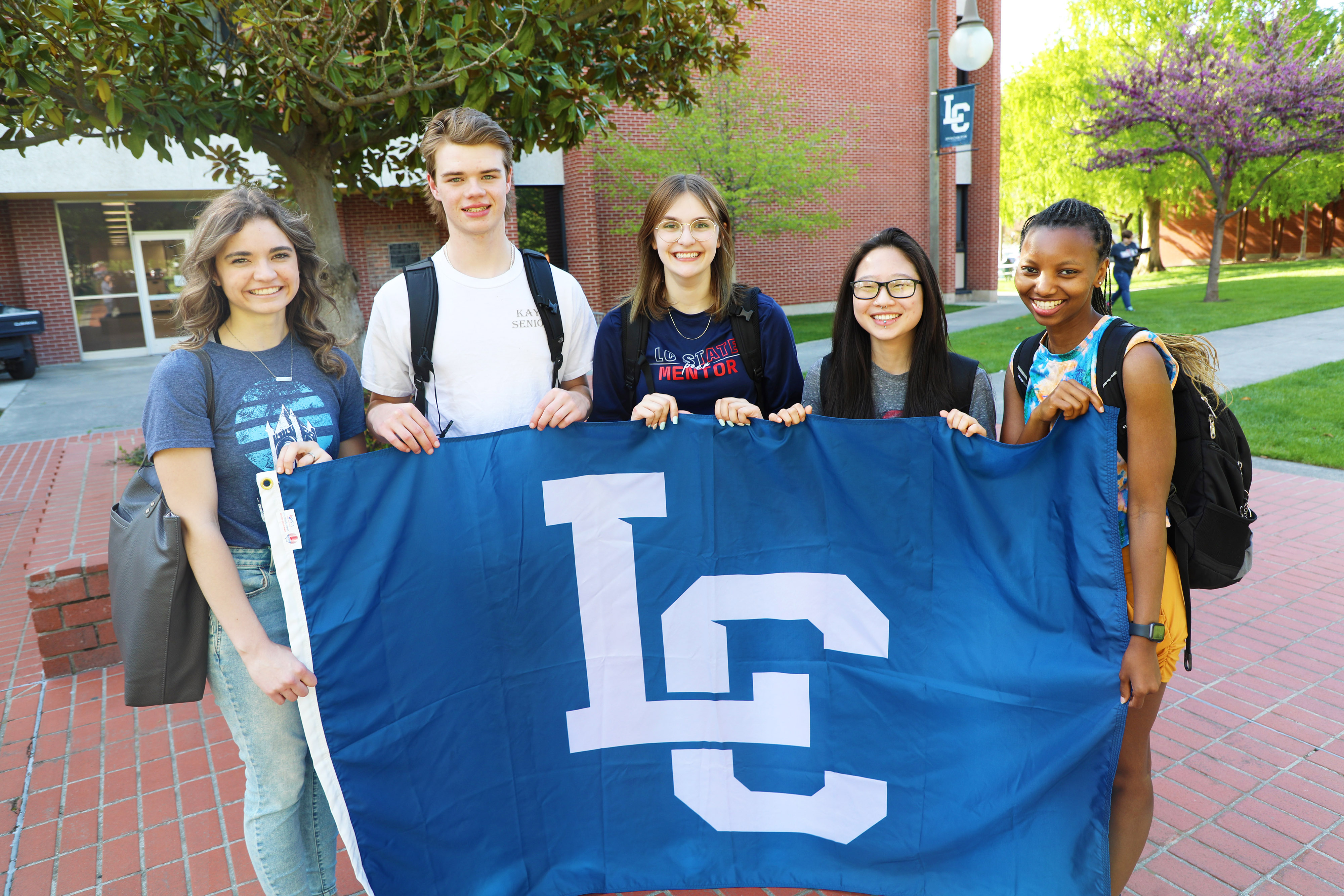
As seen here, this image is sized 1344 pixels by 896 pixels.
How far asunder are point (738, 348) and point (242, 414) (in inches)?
61.3

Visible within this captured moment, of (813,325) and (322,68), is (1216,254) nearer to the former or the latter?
(813,325)

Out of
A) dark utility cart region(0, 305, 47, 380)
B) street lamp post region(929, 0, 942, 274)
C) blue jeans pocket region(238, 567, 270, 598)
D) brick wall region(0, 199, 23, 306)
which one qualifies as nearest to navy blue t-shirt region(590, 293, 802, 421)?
blue jeans pocket region(238, 567, 270, 598)

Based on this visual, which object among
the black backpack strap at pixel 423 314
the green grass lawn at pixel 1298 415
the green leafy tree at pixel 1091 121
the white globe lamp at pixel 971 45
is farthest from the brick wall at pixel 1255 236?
the black backpack strap at pixel 423 314

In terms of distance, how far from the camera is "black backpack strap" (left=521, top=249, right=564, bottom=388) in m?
2.80

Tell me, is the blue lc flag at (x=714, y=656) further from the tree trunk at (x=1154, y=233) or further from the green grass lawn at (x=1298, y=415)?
the tree trunk at (x=1154, y=233)

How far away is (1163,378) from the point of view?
2115 millimetres

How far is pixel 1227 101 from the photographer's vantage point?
19.8 metres

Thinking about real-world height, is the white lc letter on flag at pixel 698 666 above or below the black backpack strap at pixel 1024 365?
below

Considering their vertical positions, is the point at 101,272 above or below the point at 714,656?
above

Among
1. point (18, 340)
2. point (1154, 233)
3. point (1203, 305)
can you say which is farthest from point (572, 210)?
point (1154, 233)

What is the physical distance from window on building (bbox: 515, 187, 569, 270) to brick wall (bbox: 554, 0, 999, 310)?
303 mm

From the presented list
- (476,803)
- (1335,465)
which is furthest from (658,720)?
(1335,465)

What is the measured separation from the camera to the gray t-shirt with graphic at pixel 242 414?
2.11 metres

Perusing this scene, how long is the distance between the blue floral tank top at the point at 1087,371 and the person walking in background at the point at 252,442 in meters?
1.96
